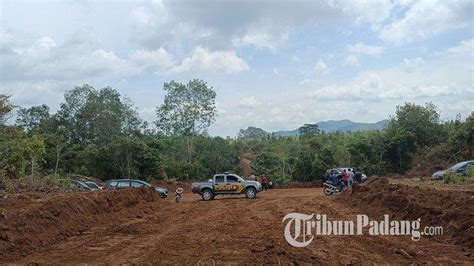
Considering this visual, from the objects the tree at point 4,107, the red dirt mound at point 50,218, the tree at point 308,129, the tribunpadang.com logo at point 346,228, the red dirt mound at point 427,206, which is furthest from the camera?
the tree at point 308,129

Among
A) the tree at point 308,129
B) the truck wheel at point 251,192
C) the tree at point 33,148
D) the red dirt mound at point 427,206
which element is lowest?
the truck wheel at point 251,192

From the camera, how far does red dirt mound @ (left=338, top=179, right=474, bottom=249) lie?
12.7 m

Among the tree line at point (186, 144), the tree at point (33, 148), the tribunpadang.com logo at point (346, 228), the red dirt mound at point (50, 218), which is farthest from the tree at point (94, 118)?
the tribunpadang.com logo at point (346, 228)

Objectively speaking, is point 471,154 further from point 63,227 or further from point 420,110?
point 63,227

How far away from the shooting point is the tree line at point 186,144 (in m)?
45.6

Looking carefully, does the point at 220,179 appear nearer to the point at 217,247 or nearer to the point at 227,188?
the point at 227,188

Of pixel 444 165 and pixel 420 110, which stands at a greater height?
pixel 420 110

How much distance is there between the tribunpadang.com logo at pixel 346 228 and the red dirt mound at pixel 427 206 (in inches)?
16.2

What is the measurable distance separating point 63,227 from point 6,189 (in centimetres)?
927

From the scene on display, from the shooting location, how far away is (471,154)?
4494cm

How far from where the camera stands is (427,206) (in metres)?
15.8

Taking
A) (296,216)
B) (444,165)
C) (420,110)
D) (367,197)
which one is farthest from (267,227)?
(420,110)

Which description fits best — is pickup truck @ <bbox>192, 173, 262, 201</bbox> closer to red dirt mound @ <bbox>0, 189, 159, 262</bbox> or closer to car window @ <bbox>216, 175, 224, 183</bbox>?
car window @ <bbox>216, 175, 224, 183</bbox>

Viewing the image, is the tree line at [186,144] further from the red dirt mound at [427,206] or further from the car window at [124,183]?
the red dirt mound at [427,206]
